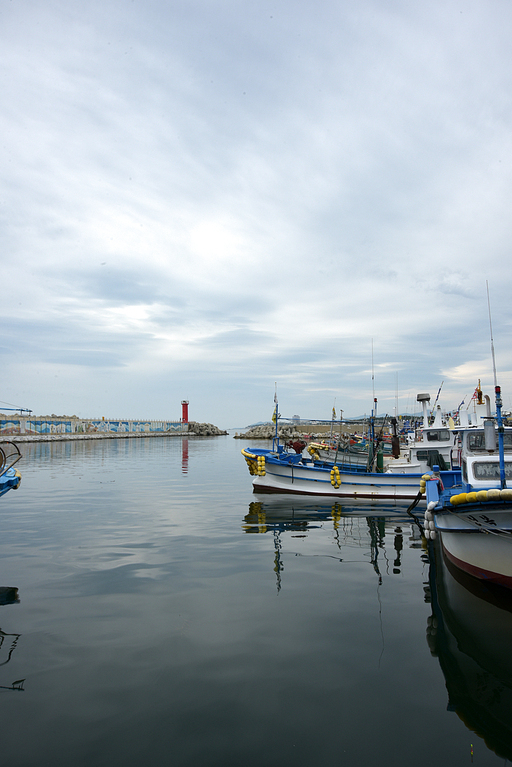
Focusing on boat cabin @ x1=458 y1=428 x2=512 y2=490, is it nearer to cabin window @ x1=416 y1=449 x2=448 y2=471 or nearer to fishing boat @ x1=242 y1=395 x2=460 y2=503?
cabin window @ x1=416 y1=449 x2=448 y2=471

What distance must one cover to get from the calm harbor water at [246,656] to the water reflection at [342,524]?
0.73 ft

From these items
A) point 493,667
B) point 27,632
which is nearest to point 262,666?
point 493,667

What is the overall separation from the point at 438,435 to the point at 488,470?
491 inches

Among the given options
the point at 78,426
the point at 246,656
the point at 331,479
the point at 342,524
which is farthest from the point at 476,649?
the point at 78,426

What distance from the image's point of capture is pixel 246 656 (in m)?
6.50

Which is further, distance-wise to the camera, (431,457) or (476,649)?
(431,457)

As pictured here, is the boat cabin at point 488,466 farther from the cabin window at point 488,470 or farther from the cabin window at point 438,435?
the cabin window at point 438,435

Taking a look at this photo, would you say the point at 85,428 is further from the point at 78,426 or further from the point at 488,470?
the point at 488,470

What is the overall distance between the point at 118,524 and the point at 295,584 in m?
8.49

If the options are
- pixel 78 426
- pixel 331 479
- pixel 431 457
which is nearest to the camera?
pixel 431 457

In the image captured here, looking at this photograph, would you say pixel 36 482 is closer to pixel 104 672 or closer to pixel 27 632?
pixel 27 632

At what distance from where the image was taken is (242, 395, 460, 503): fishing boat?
2066cm

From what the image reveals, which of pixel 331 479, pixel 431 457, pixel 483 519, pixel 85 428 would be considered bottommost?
pixel 331 479

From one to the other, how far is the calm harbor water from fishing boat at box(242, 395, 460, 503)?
23.7 ft
